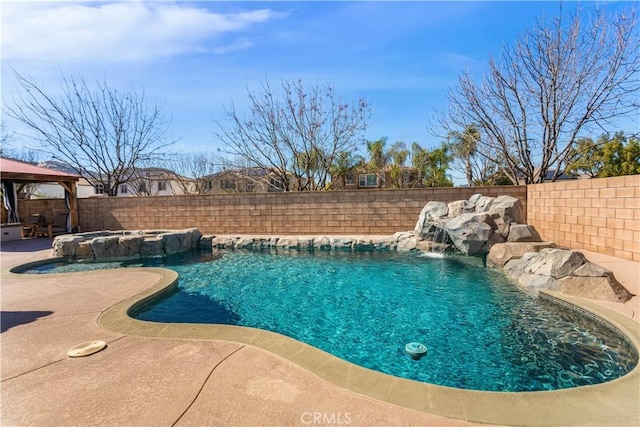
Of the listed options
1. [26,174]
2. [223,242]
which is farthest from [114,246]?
[26,174]

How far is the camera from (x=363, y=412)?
1.91 metres

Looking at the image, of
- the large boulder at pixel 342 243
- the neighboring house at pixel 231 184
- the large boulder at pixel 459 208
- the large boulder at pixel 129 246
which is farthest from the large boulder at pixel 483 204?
the neighboring house at pixel 231 184

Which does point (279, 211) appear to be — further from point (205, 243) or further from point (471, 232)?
point (471, 232)

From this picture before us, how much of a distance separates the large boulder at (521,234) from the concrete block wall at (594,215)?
552 mm

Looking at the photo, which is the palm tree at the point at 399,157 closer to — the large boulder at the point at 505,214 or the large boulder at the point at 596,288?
the large boulder at the point at 505,214

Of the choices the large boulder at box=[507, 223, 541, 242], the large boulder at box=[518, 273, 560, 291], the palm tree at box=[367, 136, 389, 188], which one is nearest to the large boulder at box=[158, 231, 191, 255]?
the large boulder at box=[518, 273, 560, 291]

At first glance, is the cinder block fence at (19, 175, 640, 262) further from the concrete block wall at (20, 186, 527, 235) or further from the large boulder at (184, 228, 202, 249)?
the large boulder at (184, 228, 202, 249)

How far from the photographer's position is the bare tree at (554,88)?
857 centimetres

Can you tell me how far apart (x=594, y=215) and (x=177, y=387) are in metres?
7.70

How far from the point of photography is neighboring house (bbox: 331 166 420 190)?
2100 cm

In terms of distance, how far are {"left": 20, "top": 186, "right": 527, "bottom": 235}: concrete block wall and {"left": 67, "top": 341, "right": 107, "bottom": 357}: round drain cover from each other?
7.69 metres

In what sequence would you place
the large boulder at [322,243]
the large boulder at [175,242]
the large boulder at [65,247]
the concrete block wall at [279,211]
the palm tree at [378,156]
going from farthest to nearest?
the palm tree at [378,156], the concrete block wall at [279,211], the large boulder at [322,243], the large boulder at [175,242], the large boulder at [65,247]

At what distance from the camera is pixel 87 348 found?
275 centimetres

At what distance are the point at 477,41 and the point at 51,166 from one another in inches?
872
